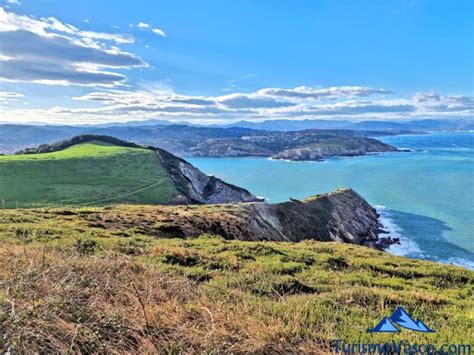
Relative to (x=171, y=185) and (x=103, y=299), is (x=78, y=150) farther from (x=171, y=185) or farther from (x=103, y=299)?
(x=103, y=299)

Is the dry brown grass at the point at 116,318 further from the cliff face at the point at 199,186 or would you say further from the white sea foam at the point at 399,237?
the cliff face at the point at 199,186

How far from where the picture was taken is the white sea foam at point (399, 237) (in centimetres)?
5253

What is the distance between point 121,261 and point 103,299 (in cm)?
241

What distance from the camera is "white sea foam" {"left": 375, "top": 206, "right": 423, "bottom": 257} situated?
52.5m

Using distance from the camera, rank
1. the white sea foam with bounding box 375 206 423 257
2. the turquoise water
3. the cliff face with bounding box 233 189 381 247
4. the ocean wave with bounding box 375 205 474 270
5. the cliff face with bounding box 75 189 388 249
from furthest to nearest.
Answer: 1. the turquoise water
2. the white sea foam with bounding box 375 206 423 257
3. the ocean wave with bounding box 375 205 474 270
4. the cliff face with bounding box 233 189 381 247
5. the cliff face with bounding box 75 189 388 249

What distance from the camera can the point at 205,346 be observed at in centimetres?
478

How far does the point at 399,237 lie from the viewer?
204ft


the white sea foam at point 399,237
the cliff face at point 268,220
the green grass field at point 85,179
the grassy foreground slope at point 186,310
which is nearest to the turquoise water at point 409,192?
the white sea foam at point 399,237

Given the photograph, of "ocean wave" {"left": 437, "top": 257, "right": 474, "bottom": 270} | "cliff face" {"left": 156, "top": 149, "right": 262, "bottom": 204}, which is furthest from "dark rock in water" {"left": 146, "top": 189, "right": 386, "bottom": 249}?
"cliff face" {"left": 156, "top": 149, "right": 262, "bottom": 204}

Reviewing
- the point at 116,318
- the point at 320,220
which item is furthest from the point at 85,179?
the point at 116,318

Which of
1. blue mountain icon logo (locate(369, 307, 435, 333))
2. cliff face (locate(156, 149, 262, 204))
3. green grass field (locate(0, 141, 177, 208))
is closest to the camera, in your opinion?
blue mountain icon logo (locate(369, 307, 435, 333))

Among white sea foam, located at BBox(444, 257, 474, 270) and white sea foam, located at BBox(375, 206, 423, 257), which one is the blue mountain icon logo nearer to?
white sea foam, located at BBox(444, 257, 474, 270)

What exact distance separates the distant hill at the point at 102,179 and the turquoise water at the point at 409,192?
33.5 m

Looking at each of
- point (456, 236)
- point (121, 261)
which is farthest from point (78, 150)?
point (121, 261)
